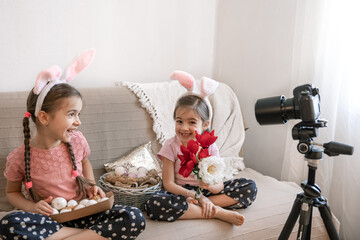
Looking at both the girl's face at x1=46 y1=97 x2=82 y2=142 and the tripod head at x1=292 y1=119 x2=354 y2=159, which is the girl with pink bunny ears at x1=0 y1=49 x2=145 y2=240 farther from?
the tripod head at x1=292 y1=119 x2=354 y2=159

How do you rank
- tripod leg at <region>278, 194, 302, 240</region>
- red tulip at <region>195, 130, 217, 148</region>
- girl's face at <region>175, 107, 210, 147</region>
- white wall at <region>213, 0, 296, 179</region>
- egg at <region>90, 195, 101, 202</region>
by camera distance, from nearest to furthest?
red tulip at <region>195, 130, 217, 148</region>, tripod leg at <region>278, 194, 302, 240</region>, egg at <region>90, 195, 101, 202</region>, girl's face at <region>175, 107, 210, 147</region>, white wall at <region>213, 0, 296, 179</region>

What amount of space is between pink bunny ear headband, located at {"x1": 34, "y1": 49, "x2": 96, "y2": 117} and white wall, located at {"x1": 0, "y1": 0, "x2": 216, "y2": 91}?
633 mm

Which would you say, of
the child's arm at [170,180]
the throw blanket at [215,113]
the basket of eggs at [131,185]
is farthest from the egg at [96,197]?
the throw blanket at [215,113]

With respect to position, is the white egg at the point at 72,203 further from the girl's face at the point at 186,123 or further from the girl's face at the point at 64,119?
the girl's face at the point at 186,123

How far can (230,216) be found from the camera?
1658 mm

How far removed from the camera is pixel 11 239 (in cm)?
136

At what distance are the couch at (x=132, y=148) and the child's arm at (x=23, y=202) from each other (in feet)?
0.40

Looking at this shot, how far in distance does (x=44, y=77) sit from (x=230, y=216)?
36.9 inches

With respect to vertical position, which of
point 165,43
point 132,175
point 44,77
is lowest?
point 132,175

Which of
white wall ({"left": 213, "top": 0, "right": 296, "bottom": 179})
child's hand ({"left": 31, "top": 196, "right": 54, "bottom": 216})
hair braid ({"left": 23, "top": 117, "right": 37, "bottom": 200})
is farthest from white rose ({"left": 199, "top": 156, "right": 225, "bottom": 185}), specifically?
white wall ({"left": 213, "top": 0, "right": 296, "bottom": 179})

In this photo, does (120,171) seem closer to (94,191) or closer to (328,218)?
(94,191)

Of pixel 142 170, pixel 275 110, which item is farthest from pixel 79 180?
pixel 275 110

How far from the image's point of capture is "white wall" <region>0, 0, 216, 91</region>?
81.4 inches

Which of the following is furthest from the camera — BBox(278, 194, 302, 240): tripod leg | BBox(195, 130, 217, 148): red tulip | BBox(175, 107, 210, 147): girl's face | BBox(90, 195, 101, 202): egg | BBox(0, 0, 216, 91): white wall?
BBox(0, 0, 216, 91): white wall
